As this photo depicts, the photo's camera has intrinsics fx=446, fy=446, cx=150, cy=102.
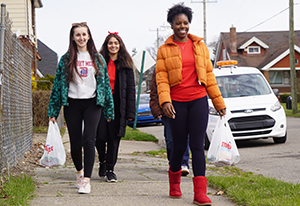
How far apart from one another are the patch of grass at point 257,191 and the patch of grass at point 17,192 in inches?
77.7

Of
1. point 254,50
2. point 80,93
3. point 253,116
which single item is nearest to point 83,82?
point 80,93

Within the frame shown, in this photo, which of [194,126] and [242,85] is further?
[242,85]

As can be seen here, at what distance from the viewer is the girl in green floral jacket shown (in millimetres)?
4863

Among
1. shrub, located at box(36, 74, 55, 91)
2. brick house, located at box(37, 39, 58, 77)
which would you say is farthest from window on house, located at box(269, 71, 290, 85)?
shrub, located at box(36, 74, 55, 91)

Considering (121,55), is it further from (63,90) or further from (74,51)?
(63,90)

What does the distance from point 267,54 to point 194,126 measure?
44002 millimetres

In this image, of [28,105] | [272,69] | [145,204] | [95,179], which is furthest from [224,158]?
[272,69]

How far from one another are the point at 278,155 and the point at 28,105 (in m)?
5.00

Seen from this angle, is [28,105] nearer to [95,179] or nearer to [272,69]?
[95,179]

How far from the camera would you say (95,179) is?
19.1 feet

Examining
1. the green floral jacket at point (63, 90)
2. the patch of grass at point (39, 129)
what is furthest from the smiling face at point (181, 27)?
the patch of grass at point (39, 129)

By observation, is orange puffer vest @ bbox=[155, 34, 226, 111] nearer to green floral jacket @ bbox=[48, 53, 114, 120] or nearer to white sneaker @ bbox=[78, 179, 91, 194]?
green floral jacket @ bbox=[48, 53, 114, 120]

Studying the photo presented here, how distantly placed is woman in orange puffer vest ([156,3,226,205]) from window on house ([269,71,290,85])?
43398 mm

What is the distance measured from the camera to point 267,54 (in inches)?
1826
